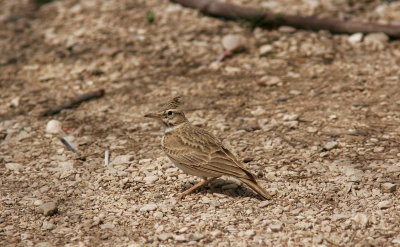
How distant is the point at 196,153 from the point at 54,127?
2.80 m

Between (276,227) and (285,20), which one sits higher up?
(285,20)

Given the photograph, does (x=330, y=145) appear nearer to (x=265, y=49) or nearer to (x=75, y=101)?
(x=265, y=49)

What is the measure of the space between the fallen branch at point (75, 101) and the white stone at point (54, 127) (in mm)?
511

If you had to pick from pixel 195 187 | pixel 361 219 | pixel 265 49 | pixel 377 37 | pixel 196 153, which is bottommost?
pixel 195 187

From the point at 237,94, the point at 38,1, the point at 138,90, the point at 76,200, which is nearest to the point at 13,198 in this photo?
the point at 76,200

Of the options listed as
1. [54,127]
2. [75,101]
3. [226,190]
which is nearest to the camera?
[226,190]

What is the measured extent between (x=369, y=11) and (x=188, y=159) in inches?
267

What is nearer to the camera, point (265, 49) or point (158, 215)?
point (158, 215)

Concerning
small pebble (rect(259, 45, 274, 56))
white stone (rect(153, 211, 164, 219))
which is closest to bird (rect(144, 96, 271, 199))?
white stone (rect(153, 211, 164, 219))

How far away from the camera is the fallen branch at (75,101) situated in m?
8.38

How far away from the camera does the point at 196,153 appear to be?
6051mm

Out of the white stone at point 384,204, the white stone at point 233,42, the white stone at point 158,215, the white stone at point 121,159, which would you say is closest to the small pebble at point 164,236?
the white stone at point 158,215

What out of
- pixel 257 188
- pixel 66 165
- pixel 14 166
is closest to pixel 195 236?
pixel 257 188

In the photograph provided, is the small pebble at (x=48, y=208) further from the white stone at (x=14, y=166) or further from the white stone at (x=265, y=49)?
the white stone at (x=265, y=49)
